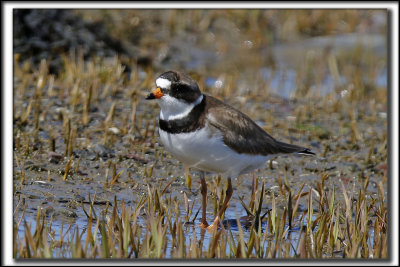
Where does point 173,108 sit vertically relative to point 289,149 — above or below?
above

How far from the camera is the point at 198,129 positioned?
18.9 feet

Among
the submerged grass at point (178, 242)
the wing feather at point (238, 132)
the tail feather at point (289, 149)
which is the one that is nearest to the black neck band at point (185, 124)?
the wing feather at point (238, 132)

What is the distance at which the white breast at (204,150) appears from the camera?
18.8 ft

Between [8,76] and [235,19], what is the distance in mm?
11789

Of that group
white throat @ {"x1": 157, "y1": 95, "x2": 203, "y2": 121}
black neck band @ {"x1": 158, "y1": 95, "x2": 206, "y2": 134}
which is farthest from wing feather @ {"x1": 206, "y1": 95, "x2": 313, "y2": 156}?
white throat @ {"x1": 157, "y1": 95, "x2": 203, "y2": 121}

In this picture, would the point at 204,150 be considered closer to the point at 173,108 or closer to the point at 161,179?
the point at 173,108

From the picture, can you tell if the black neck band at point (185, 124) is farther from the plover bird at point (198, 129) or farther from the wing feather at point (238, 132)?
the wing feather at point (238, 132)

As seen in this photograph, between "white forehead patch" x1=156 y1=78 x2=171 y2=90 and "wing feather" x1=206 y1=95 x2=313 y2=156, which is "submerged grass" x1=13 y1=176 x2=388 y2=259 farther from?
"white forehead patch" x1=156 y1=78 x2=171 y2=90

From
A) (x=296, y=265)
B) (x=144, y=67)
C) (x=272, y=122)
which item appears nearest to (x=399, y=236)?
(x=296, y=265)

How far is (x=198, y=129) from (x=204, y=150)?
185 mm

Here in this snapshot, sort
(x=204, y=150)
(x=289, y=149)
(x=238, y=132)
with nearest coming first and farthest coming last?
1. (x=204, y=150)
2. (x=238, y=132)
3. (x=289, y=149)

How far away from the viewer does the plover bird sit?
5730mm

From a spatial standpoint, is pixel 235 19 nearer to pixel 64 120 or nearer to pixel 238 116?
pixel 64 120

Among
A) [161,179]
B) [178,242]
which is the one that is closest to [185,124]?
[178,242]
